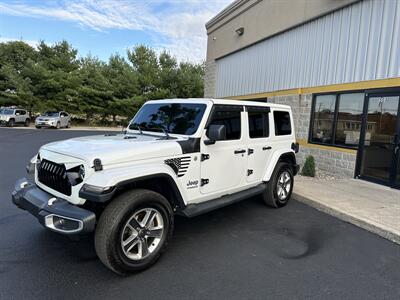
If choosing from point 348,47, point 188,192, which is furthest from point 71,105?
point 188,192

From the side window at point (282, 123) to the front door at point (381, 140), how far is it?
3227 mm

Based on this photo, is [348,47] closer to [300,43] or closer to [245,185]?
[300,43]

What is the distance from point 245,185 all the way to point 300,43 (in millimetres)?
7655

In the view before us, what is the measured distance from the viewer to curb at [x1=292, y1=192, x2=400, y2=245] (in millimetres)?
4464

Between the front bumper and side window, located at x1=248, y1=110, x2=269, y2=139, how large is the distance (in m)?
2.96

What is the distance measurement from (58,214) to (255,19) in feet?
40.6

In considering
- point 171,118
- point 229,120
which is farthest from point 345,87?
point 171,118

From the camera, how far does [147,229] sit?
3.35m

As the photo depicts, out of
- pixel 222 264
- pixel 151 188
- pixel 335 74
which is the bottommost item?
pixel 222 264

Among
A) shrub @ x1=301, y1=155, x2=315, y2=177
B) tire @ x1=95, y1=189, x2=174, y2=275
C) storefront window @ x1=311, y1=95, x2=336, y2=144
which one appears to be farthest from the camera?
storefront window @ x1=311, y1=95, x2=336, y2=144

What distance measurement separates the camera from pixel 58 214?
297 cm

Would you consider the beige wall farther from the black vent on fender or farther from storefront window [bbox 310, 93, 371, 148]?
the black vent on fender

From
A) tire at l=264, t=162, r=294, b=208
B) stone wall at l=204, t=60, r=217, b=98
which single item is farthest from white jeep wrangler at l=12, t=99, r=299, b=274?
stone wall at l=204, t=60, r=217, b=98

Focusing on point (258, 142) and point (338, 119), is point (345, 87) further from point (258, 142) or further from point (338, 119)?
point (258, 142)
